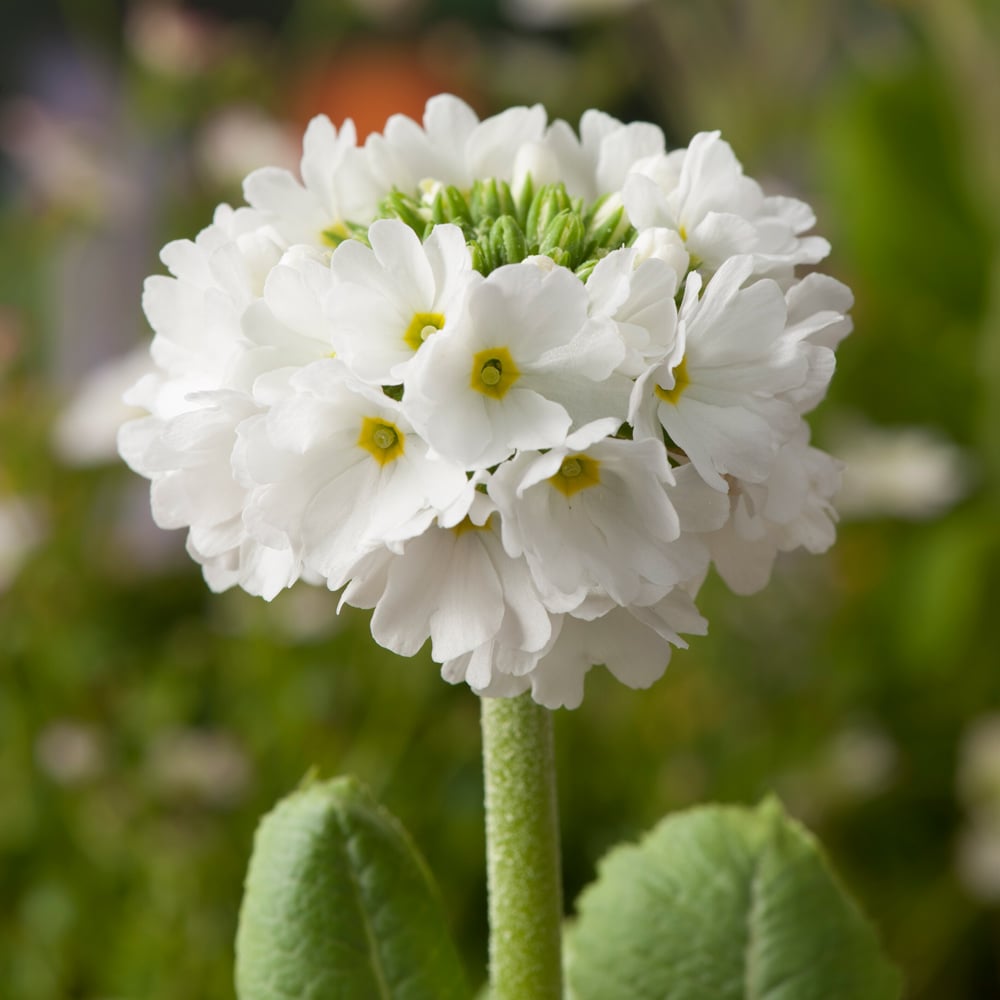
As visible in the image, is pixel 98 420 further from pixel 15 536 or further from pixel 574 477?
pixel 574 477

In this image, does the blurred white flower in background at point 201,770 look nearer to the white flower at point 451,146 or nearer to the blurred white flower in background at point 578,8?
the white flower at point 451,146

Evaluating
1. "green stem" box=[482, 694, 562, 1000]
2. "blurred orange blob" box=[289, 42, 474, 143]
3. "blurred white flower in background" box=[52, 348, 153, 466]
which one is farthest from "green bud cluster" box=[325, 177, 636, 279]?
"blurred orange blob" box=[289, 42, 474, 143]

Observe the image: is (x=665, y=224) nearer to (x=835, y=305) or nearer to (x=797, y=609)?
(x=835, y=305)

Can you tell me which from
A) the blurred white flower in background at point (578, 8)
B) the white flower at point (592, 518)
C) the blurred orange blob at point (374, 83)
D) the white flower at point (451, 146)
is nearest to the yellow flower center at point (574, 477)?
the white flower at point (592, 518)

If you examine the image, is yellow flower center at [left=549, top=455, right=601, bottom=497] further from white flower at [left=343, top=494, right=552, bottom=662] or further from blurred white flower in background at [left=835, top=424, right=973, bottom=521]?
blurred white flower in background at [left=835, top=424, right=973, bottom=521]

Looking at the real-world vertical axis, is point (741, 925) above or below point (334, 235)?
below

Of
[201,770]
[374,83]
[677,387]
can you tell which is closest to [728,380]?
[677,387]

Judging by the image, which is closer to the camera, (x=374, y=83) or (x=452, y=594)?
(x=452, y=594)

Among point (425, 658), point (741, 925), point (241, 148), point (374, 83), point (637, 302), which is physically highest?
point (374, 83)
